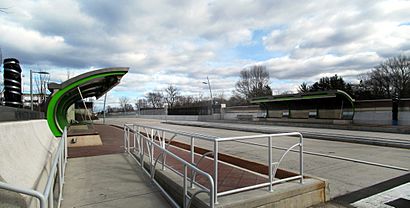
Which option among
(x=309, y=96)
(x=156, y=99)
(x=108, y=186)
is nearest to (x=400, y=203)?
(x=108, y=186)

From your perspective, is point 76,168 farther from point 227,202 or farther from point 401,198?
point 401,198

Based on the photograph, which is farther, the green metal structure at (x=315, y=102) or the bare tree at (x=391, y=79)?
the bare tree at (x=391, y=79)

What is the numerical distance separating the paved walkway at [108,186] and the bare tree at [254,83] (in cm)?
6091

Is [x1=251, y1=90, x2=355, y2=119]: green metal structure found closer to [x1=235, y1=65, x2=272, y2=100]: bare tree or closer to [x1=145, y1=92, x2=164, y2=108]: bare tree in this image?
[x1=235, y1=65, x2=272, y2=100]: bare tree

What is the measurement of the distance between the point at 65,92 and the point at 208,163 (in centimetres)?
763

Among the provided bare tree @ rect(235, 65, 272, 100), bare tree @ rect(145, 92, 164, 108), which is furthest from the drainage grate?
bare tree @ rect(145, 92, 164, 108)

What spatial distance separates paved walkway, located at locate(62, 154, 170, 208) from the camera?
15.5 ft

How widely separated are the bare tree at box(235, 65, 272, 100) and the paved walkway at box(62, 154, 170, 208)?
60.9m

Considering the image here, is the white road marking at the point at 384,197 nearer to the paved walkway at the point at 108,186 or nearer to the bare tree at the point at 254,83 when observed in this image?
the paved walkway at the point at 108,186

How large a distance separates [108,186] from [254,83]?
6528 centimetres

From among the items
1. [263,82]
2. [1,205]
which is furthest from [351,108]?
[263,82]

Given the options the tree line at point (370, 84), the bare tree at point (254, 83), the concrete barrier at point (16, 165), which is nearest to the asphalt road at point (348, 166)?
the concrete barrier at point (16, 165)

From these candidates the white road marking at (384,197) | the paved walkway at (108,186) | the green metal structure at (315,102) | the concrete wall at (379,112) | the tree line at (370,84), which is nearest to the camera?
the white road marking at (384,197)

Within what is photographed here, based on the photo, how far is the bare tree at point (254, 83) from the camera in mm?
66938
